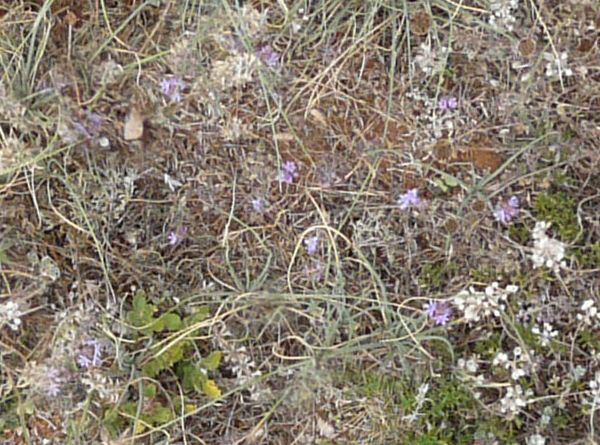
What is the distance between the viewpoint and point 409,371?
5.57 ft

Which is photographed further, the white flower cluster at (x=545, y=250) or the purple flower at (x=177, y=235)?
the purple flower at (x=177, y=235)

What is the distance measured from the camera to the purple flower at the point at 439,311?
1.70 meters

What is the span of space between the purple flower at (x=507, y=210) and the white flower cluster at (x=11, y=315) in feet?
3.15

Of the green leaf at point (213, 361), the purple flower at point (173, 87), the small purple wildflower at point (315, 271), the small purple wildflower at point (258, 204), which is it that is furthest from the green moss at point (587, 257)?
the purple flower at point (173, 87)

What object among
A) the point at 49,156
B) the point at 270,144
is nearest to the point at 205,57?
the point at 270,144

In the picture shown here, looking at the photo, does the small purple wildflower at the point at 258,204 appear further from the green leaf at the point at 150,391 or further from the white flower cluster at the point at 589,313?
the white flower cluster at the point at 589,313

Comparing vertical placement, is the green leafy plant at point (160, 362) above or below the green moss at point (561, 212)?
below

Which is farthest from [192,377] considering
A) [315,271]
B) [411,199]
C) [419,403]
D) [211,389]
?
Result: [411,199]

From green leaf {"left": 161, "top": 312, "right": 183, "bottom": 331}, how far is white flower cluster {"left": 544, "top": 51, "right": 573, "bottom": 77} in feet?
2.82

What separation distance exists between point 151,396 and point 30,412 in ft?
0.82

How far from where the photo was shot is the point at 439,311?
5.57 feet

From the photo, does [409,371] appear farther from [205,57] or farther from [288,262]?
[205,57]

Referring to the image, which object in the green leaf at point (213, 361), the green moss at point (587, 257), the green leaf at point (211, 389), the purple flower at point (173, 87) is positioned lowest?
the green leaf at point (211, 389)

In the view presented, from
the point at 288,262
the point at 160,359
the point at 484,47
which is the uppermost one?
the point at 484,47
